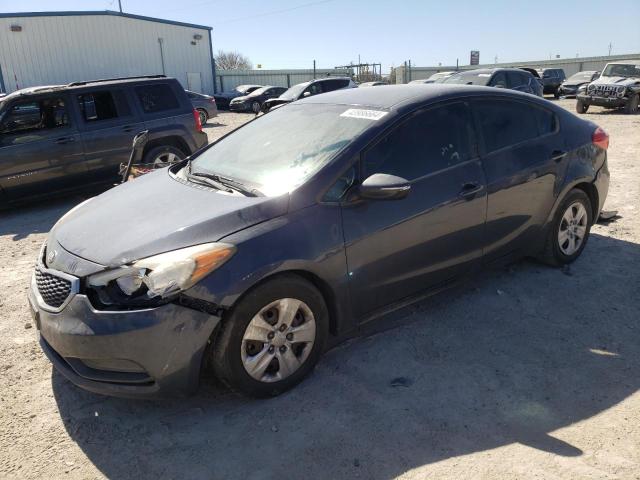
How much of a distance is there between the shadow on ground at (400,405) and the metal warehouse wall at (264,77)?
34816 mm

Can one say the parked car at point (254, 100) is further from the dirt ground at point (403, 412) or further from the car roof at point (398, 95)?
the dirt ground at point (403, 412)

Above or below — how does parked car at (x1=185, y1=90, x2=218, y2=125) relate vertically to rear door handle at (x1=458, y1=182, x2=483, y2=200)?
above

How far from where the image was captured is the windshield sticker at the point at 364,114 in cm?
344

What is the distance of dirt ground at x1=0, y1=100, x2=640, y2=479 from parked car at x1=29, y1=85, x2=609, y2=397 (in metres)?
0.29

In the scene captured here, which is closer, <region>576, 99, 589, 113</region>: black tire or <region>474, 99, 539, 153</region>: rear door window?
<region>474, 99, 539, 153</region>: rear door window

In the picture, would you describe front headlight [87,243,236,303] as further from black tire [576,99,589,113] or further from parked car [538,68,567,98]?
parked car [538,68,567,98]

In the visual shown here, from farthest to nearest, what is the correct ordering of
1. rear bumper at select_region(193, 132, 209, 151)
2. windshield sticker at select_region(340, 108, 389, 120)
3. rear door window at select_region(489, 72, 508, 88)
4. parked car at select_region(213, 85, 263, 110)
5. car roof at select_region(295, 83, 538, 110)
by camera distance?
1. parked car at select_region(213, 85, 263, 110)
2. rear door window at select_region(489, 72, 508, 88)
3. rear bumper at select_region(193, 132, 209, 151)
4. car roof at select_region(295, 83, 538, 110)
5. windshield sticker at select_region(340, 108, 389, 120)

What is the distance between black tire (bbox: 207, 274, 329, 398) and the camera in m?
2.72

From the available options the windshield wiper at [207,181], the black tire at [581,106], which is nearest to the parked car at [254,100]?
the black tire at [581,106]

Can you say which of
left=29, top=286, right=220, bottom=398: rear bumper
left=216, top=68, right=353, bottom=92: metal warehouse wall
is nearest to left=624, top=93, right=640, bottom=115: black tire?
left=29, top=286, right=220, bottom=398: rear bumper

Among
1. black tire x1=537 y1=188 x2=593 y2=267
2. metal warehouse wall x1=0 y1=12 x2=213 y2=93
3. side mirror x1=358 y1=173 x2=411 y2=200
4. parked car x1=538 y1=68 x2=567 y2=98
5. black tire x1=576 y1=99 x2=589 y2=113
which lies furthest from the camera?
parked car x1=538 y1=68 x2=567 y2=98

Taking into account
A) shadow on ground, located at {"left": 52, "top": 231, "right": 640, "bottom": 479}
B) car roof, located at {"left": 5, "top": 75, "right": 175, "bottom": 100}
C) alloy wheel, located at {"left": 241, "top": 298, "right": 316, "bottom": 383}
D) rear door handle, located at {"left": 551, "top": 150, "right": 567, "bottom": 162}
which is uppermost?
car roof, located at {"left": 5, "top": 75, "right": 175, "bottom": 100}

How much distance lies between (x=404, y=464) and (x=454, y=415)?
0.49m

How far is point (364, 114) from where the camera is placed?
3506 mm
